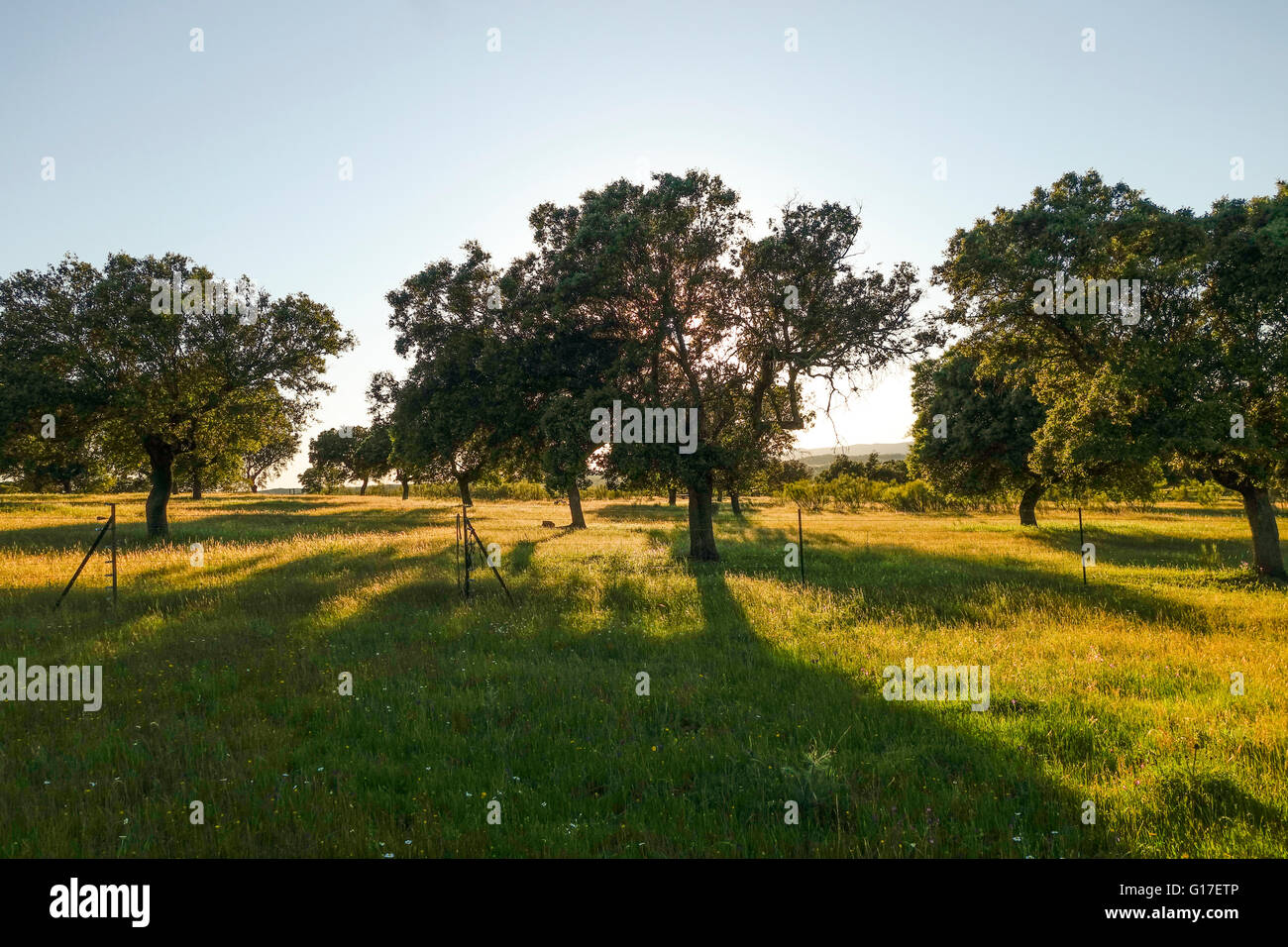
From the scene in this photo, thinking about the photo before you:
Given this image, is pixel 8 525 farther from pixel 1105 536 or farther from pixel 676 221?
pixel 1105 536

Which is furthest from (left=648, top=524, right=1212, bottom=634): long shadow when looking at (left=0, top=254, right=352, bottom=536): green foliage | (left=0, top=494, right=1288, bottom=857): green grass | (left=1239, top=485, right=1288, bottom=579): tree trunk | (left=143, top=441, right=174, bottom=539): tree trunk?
(left=143, top=441, right=174, bottom=539): tree trunk

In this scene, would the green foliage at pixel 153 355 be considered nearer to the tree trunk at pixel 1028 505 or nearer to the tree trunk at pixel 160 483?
the tree trunk at pixel 160 483

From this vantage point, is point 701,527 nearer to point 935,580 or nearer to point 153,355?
point 935,580

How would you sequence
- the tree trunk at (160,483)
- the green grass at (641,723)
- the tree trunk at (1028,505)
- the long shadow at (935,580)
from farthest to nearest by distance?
the tree trunk at (1028,505) < the tree trunk at (160,483) < the long shadow at (935,580) < the green grass at (641,723)

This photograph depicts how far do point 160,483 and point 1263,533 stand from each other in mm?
46306

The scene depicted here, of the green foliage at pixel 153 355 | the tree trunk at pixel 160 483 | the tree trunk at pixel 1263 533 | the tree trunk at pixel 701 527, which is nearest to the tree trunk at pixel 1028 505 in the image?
the tree trunk at pixel 1263 533

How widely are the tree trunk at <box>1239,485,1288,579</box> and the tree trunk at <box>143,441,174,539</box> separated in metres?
44.9

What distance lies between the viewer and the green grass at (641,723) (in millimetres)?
4848

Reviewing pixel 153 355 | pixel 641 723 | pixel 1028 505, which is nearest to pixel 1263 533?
pixel 641 723

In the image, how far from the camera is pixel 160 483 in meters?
30.1

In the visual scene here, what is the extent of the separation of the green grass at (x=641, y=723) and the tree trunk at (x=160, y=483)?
13414mm

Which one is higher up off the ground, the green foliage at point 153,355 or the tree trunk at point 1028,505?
the green foliage at point 153,355

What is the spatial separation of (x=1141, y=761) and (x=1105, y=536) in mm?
35422
